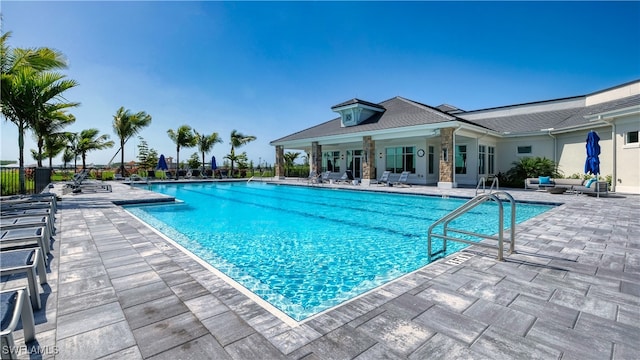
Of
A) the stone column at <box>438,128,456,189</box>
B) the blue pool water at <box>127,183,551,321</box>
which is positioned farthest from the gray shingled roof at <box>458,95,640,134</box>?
the blue pool water at <box>127,183,551,321</box>

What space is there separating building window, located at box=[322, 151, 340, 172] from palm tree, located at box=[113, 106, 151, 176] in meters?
16.1

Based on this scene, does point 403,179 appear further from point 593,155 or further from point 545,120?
point 545,120

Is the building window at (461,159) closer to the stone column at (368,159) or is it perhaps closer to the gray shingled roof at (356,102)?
the stone column at (368,159)

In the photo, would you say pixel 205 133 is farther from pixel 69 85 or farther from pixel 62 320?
pixel 62 320

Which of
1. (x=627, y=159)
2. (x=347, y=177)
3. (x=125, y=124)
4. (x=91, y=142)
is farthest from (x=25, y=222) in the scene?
(x=91, y=142)

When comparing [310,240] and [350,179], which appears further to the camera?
[350,179]

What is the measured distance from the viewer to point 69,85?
9.48 metres

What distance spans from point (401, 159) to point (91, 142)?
27.8 metres

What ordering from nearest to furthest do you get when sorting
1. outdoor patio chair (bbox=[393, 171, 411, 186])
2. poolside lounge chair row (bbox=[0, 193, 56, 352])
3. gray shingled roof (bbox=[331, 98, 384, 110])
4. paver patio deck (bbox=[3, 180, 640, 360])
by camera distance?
poolside lounge chair row (bbox=[0, 193, 56, 352]) < paver patio deck (bbox=[3, 180, 640, 360]) < outdoor patio chair (bbox=[393, 171, 411, 186]) < gray shingled roof (bbox=[331, 98, 384, 110])

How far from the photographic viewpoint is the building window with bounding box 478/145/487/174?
16984 millimetres

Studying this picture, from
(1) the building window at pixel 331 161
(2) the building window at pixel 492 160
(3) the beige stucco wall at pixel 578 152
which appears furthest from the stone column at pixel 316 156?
(3) the beige stucco wall at pixel 578 152

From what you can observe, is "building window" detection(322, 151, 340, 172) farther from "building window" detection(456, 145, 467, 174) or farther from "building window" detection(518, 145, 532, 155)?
"building window" detection(518, 145, 532, 155)

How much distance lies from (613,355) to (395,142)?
1796cm

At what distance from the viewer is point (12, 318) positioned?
1.67 meters
